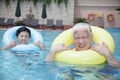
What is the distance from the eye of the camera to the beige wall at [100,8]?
1986 centimetres

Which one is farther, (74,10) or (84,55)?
(74,10)

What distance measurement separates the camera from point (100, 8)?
20.0 meters

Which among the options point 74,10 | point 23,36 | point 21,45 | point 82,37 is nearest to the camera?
point 82,37

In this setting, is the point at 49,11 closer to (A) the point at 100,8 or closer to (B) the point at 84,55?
(A) the point at 100,8

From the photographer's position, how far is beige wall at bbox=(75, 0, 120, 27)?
1986 cm

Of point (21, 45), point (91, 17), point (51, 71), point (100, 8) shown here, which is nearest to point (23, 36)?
point (21, 45)

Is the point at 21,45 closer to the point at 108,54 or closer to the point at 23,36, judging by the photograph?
the point at 23,36

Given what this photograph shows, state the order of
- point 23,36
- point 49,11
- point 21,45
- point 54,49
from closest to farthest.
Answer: point 54,49 → point 23,36 → point 21,45 → point 49,11

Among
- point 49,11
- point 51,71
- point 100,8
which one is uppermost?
point 100,8

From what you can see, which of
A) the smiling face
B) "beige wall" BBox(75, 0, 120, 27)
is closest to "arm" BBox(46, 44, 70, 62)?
the smiling face

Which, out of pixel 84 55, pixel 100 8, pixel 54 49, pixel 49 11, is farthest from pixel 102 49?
pixel 100 8

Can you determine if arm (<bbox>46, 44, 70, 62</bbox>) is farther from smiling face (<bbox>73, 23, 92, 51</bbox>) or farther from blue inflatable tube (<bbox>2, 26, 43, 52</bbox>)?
blue inflatable tube (<bbox>2, 26, 43, 52</bbox>)

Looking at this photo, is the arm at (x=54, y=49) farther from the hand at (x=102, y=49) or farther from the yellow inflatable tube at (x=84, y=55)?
the hand at (x=102, y=49)

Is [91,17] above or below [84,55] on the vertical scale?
below
